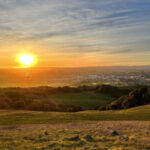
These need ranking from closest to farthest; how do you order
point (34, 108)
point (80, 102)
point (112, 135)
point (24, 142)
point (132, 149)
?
point (132, 149), point (24, 142), point (112, 135), point (34, 108), point (80, 102)

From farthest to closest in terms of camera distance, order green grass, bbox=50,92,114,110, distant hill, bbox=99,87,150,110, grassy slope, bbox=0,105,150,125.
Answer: green grass, bbox=50,92,114,110 → distant hill, bbox=99,87,150,110 → grassy slope, bbox=0,105,150,125

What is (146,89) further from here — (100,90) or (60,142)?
(60,142)

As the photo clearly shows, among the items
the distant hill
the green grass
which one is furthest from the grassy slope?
the green grass

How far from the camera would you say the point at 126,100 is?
59.5m

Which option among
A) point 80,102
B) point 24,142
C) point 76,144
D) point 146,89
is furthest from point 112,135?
point 80,102

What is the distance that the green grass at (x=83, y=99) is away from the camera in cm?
7088

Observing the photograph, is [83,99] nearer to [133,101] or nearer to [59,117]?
[133,101]

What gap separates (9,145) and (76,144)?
13.3 feet

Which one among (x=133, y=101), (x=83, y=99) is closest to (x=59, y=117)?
(x=133, y=101)

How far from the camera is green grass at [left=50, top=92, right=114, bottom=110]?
233 feet

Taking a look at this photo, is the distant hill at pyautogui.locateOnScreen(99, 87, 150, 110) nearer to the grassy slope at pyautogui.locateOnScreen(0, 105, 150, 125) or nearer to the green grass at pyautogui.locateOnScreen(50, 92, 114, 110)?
the green grass at pyautogui.locateOnScreen(50, 92, 114, 110)

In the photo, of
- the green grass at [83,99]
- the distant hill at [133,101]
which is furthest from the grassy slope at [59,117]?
the green grass at [83,99]

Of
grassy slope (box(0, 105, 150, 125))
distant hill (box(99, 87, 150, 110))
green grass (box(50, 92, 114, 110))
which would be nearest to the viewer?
grassy slope (box(0, 105, 150, 125))

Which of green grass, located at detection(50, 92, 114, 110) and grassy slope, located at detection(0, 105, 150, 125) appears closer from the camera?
grassy slope, located at detection(0, 105, 150, 125)
